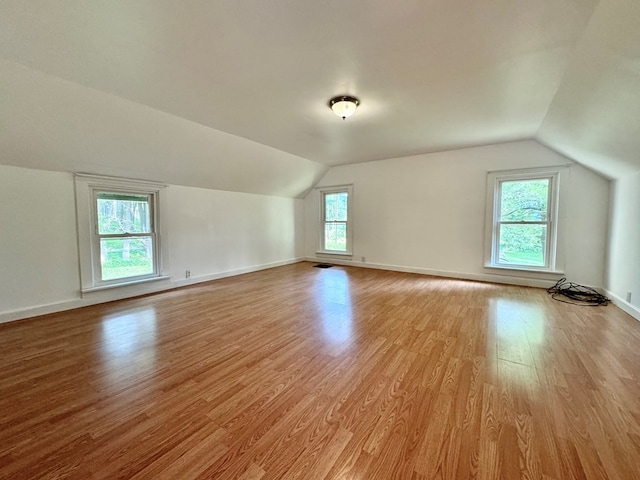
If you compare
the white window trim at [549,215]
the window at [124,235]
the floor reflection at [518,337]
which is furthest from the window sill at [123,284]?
the white window trim at [549,215]

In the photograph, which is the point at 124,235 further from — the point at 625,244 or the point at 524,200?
the point at 625,244

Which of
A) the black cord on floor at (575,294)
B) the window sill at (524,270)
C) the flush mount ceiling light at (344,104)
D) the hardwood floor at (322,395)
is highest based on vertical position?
the flush mount ceiling light at (344,104)

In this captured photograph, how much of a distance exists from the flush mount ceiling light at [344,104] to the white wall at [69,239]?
10.3 feet

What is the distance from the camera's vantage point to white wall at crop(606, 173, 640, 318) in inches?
122

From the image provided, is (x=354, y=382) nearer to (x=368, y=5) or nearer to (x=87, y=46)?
(x=368, y=5)

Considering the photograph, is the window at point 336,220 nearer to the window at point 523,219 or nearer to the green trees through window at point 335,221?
the green trees through window at point 335,221

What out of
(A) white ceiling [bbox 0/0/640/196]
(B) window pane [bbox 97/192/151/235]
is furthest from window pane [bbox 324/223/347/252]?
(B) window pane [bbox 97/192/151/235]

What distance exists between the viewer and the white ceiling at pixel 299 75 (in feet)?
5.56

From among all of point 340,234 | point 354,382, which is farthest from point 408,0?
point 340,234

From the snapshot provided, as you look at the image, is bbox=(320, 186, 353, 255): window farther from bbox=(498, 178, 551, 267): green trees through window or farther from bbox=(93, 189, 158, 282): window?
bbox=(93, 189, 158, 282): window

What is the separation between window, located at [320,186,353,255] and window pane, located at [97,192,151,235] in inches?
154

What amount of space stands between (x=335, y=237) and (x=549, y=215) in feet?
13.7

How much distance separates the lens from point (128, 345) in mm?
2439

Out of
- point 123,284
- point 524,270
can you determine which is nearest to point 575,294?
point 524,270
